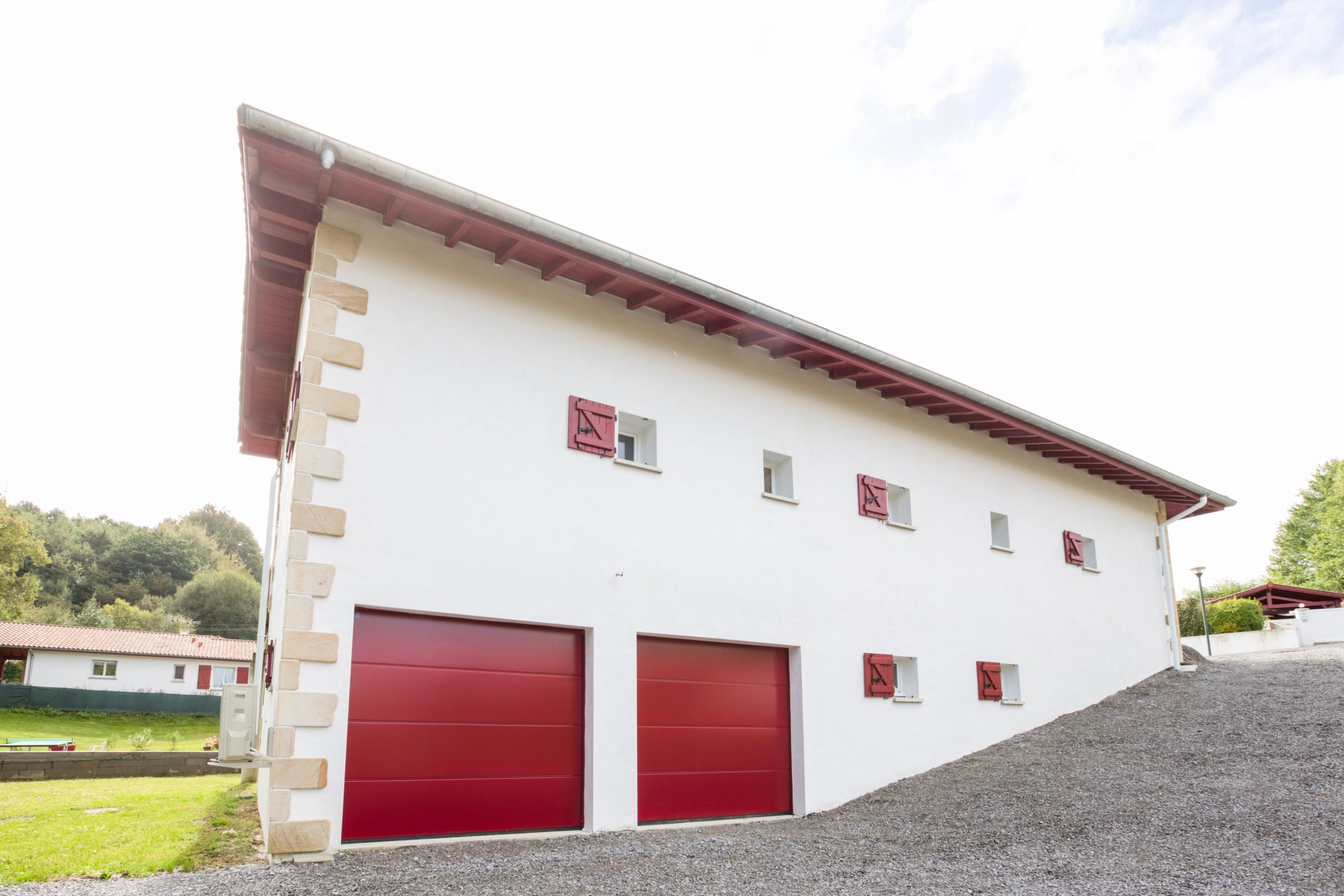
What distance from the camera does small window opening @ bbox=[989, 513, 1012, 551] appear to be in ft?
43.8

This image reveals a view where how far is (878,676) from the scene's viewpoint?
10758 mm

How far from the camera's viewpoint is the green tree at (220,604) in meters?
58.3

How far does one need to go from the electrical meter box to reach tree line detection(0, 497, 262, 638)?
5382 cm

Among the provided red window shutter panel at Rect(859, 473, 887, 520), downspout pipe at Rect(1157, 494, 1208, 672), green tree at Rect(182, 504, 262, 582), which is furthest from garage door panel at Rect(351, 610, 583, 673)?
green tree at Rect(182, 504, 262, 582)

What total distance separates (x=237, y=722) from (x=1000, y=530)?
35.0ft

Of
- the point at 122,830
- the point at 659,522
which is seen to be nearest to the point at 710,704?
the point at 659,522

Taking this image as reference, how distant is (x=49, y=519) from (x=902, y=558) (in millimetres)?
75027

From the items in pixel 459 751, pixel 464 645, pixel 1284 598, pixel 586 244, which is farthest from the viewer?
pixel 1284 598

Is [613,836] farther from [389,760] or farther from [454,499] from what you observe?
[454,499]

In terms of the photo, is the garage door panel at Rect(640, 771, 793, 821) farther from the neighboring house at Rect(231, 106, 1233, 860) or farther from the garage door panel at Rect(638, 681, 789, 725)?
the garage door panel at Rect(638, 681, 789, 725)

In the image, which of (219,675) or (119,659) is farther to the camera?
(219,675)

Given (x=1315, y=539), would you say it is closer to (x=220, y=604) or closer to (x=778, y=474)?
(x=778, y=474)

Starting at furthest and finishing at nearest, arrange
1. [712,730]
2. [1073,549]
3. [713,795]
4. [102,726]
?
[102,726] → [1073,549] → [712,730] → [713,795]

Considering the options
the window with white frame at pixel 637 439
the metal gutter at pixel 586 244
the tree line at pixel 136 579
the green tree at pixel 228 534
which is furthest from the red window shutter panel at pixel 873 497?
the green tree at pixel 228 534
